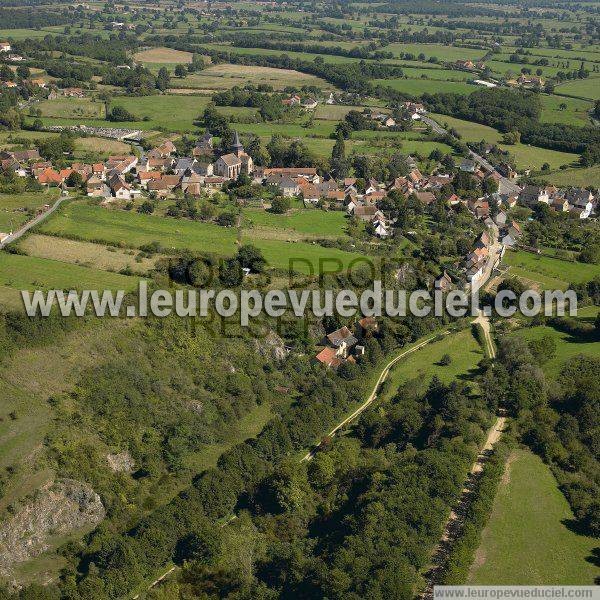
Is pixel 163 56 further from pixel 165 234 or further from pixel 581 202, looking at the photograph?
pixel 165 234

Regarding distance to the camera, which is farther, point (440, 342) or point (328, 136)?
point (328, 136)

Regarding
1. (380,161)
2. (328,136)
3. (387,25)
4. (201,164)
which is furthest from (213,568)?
(387,25)

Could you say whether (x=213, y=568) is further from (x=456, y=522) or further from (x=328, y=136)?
(x=328, y=136)

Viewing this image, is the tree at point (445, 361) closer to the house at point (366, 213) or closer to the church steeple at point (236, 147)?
the house at point (366, 213)

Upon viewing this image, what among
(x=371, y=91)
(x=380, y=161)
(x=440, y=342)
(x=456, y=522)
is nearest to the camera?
(x=456, y=522)

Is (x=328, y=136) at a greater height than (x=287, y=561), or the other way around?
(x=328, y=136)

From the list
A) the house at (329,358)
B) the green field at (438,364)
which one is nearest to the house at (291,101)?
the green field at (438,364)
